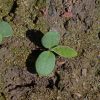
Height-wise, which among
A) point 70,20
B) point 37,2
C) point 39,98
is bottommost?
point 39,98

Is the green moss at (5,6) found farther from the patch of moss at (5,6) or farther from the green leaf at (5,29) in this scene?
the green leaf at (5,29)

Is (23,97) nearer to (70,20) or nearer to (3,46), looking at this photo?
(3,46)

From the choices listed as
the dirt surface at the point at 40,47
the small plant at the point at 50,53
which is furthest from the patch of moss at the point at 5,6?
the small plant at the point at 50,53

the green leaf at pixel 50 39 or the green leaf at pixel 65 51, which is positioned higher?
the green leaf at pixel 50 39

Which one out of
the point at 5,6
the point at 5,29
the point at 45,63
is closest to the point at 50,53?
the point at 45,63

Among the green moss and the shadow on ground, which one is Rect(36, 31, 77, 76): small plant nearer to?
the shadow on ground

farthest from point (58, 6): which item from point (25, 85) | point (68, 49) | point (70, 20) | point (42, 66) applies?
point (25, 85)

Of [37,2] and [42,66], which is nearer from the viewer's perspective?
[42,66]
